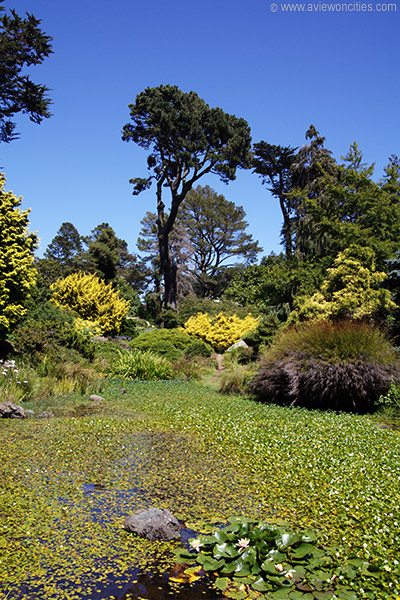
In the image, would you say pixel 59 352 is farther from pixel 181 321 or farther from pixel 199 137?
pixel 199 137

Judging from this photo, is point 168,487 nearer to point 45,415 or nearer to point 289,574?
point 289,574

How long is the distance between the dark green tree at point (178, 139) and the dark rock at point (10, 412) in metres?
20.1

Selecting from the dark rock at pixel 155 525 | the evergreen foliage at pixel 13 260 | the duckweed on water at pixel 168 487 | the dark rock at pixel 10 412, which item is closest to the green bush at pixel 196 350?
the evergreen foliage at pixel 13 260

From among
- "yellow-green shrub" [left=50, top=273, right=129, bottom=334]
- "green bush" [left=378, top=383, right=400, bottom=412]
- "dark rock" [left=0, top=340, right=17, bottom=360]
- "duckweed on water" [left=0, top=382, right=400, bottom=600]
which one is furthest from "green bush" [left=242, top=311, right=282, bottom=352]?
"dark rock" [left=0, top=340, right=17, bottom=360]

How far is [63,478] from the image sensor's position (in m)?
5.00

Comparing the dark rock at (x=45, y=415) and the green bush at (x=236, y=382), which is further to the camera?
the green bush at (x=236, y=382)

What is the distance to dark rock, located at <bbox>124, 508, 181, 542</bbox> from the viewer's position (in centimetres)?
364

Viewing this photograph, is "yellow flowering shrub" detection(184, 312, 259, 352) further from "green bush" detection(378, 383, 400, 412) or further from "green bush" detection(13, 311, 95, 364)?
"green bush" detection(378, 383, 400, 412)

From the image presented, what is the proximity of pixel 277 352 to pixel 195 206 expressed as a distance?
3587cm

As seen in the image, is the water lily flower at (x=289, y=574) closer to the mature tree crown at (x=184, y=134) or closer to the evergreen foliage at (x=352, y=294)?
the evergreen foliage at (x=352, y=294)

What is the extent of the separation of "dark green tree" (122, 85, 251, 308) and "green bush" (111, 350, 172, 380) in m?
13.2

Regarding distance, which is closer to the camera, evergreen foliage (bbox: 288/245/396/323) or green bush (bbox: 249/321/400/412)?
green bush (bbox: 249/321/400/412)

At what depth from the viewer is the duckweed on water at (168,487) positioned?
10.6 ft

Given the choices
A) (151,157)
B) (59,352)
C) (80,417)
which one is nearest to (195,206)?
(151,157)
